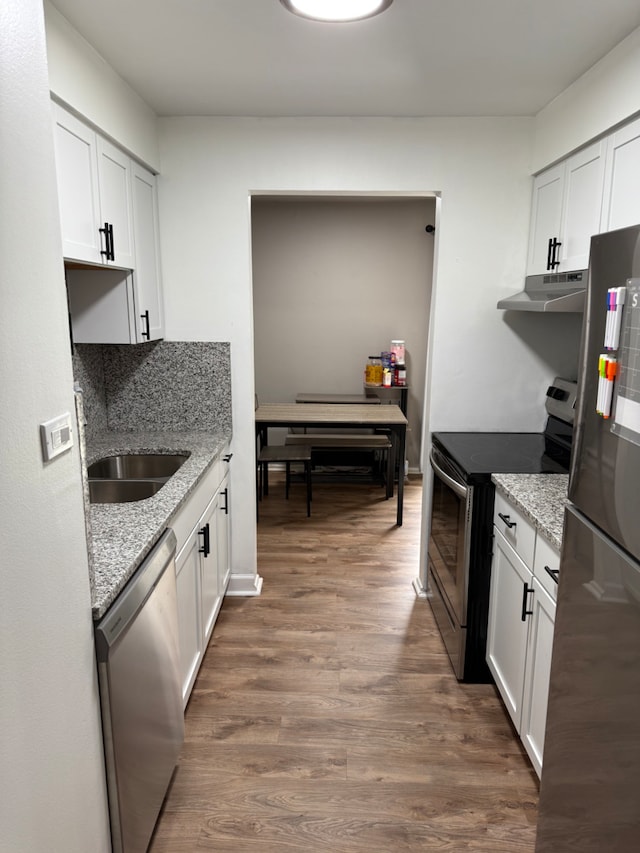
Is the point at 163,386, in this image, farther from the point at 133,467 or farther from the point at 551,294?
the point at 551,294

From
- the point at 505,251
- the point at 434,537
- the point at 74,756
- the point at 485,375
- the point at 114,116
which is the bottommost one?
the point at 434,537

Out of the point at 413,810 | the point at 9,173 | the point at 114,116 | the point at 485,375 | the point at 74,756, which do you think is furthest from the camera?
the point at 485,375

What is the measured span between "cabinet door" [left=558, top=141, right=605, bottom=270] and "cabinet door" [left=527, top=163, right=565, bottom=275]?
0.21 ft

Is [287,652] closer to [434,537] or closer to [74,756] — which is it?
[434,537]

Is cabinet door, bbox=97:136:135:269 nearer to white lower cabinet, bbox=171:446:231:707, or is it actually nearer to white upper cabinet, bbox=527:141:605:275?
white lower cabinet, bbox=171:446:231:707

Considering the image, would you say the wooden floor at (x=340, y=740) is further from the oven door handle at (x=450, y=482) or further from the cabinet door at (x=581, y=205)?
the cabinet door at (x=581, y=205)

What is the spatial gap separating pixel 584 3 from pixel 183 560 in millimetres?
2155

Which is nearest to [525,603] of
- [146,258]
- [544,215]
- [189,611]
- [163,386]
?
[189,611]

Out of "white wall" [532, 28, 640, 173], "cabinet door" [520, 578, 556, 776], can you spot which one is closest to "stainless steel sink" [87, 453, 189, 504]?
"cabinet door" [520, 578, 556, 776]

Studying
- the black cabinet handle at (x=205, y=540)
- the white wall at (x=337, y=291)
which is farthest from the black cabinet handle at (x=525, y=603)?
the white wall at (x=337, y=291)

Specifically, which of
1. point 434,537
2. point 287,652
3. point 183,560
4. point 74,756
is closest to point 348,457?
point 434,537

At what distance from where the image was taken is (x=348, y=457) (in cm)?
533

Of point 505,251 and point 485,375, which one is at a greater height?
point 505,251

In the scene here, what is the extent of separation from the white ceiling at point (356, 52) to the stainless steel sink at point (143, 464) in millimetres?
1562
